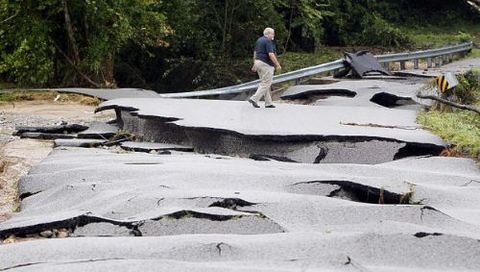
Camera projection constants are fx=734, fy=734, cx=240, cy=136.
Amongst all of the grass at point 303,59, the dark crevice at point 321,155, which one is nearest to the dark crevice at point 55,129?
the dark crevice at point 321,155

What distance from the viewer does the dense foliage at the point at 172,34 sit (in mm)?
19109

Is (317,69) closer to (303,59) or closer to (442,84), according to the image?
(442,84)

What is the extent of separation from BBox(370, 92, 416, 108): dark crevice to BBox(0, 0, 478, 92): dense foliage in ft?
26.0

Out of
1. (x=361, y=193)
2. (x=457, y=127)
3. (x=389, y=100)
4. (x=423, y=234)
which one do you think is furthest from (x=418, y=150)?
(x=389, y=100)

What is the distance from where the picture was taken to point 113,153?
30.4 feet

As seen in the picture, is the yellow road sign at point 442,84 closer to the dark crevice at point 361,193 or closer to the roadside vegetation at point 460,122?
the roadside vegetation at point 460,122

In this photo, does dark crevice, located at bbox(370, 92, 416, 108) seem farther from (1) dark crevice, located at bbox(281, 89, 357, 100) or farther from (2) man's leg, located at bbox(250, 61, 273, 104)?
(2) man's leg, located at bbox(250, 61, 273, 104)

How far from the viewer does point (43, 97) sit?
1694 centimetres

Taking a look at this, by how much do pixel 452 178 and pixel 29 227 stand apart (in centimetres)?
413

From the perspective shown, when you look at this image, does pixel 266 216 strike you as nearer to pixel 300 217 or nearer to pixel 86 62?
pixel 300 217

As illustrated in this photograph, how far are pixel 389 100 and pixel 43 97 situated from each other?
7.88 meters

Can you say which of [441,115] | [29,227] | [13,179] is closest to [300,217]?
[29,227]

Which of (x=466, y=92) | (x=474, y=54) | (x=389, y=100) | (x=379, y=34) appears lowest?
(x=389, y=100)

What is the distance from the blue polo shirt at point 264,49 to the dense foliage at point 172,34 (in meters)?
7.50
